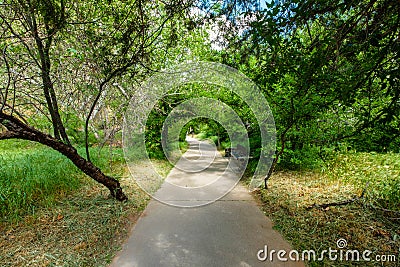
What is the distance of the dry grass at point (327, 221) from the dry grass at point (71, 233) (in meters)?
2.30

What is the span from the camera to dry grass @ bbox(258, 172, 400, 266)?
2.28 m

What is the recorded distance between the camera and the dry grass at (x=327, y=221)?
2275 mm

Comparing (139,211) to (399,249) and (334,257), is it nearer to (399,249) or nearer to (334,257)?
(334,257)

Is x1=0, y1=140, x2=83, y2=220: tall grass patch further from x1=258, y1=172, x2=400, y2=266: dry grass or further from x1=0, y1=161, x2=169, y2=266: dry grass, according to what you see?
x1=258, y1=172, x2=400, y2=266: dry grass

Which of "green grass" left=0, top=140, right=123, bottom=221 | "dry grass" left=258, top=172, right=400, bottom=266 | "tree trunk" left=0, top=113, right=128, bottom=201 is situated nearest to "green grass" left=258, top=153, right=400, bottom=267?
"dry grass" left=258, top=172, right=400, bottom=266

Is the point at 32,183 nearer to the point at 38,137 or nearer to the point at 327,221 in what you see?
the point at 38,137

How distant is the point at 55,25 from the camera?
9.15 ft

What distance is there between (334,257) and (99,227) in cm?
290

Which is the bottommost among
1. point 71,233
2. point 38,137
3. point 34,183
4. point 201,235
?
point 201,235

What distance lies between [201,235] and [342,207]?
2.20 m

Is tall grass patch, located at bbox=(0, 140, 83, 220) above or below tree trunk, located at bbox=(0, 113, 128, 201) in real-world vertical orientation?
below

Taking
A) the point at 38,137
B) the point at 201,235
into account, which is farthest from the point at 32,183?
the point at 201,235

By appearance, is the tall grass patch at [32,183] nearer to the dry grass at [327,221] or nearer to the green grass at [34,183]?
the green grass at [34,183]

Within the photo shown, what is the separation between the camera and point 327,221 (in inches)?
108
